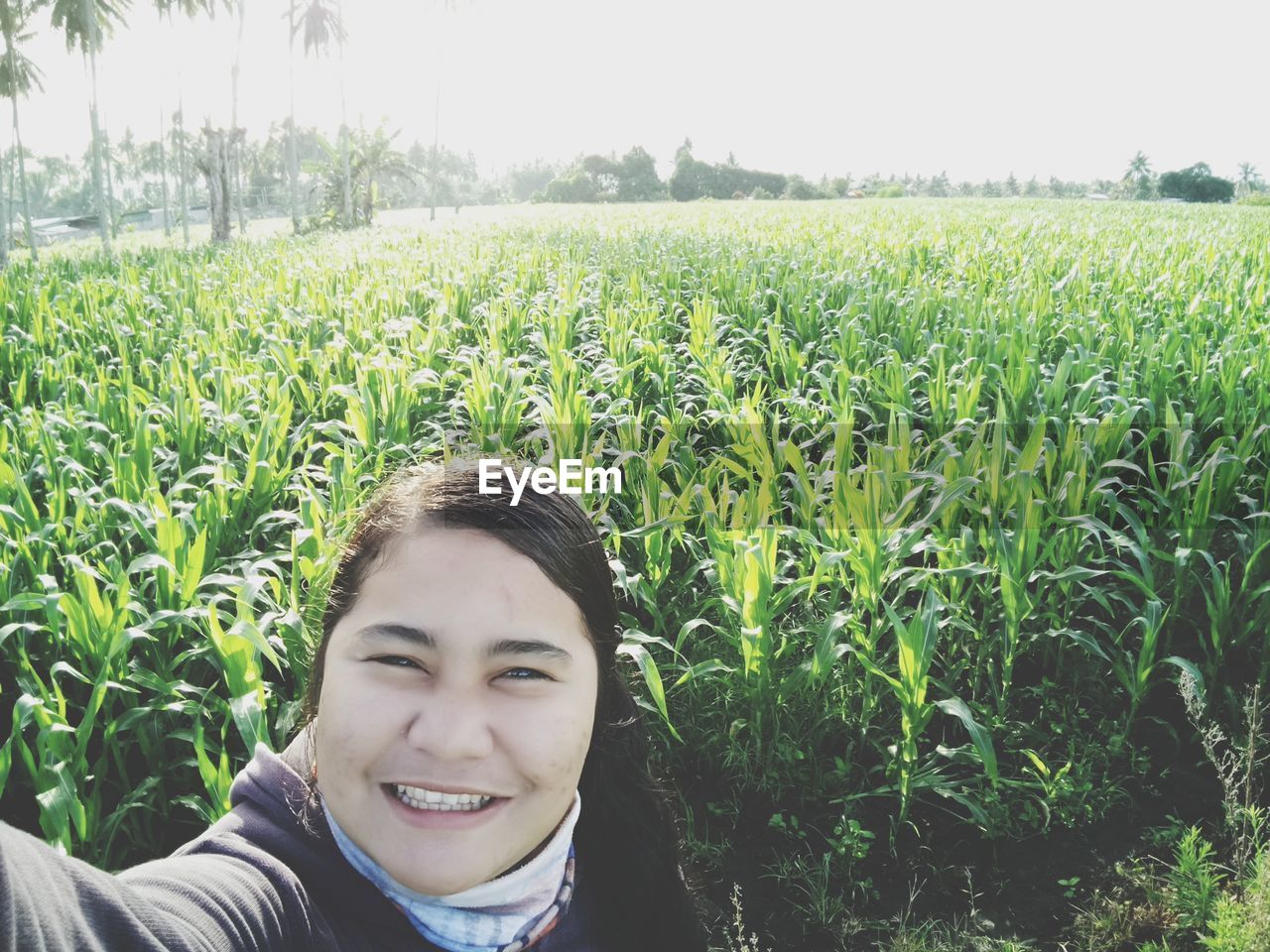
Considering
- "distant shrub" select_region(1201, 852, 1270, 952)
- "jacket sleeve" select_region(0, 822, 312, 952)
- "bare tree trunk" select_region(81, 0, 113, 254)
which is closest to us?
"jacket sleeve" select_region(0, 822, 312, 952)

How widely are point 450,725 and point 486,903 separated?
26cm

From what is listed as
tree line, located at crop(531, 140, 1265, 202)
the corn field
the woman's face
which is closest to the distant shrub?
the corn field

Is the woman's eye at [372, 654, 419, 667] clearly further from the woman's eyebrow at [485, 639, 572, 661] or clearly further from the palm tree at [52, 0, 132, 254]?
the palm tree at [52, 0, 132, 254]

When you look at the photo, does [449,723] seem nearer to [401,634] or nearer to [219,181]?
[401,634]

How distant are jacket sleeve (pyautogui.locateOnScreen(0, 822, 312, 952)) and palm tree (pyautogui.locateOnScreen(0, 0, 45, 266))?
24104 mm

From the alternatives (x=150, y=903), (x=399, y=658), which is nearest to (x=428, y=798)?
(x=399, y=658)

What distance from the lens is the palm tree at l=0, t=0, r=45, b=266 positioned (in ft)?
78.5

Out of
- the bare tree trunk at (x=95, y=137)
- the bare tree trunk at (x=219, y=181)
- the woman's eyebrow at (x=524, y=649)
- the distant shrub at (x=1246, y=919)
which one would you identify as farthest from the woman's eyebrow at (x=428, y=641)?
the bare tree trunk at (x=219, y=181)

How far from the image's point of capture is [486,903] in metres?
1.07

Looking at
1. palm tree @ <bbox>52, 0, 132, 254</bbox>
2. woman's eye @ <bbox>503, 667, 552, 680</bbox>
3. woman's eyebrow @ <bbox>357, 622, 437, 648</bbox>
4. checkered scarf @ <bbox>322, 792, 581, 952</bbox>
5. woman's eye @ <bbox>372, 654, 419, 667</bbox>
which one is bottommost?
checkered scarf @ <bbox>322, 792, 581, 952</bbox>

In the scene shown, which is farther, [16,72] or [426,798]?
[16,72]

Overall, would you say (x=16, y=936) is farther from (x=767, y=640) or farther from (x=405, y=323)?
(x=405, y=323)

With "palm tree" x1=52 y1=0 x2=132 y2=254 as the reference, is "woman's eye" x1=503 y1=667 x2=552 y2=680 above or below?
below

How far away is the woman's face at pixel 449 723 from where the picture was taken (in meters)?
0.99
